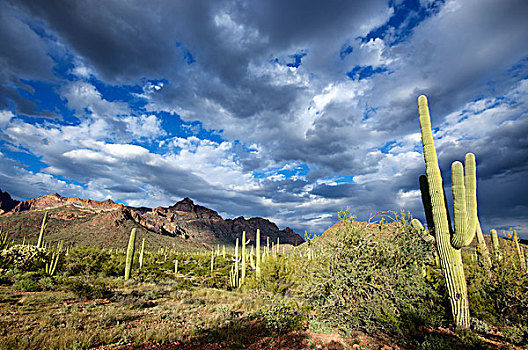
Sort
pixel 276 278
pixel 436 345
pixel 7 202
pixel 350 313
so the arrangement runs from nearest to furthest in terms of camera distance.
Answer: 1. pixel 436 345
2. pixel 350 313
3. pixel 276 278
4. pixel 7 202

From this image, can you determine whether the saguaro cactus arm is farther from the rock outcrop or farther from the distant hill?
the rock outcrop

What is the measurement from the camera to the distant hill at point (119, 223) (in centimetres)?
6016

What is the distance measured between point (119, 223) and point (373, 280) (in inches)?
3072

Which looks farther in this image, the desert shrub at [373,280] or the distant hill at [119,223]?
the distant hill at [119,223]

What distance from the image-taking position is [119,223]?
6875 cm

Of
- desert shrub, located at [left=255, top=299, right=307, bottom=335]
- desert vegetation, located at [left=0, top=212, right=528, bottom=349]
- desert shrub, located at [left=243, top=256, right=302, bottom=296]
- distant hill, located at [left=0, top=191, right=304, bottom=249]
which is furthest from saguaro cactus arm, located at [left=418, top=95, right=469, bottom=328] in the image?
distant hill, located at [left=0, top=191, right=304, bottom=249]

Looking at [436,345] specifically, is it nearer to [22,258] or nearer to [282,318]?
[282,318]

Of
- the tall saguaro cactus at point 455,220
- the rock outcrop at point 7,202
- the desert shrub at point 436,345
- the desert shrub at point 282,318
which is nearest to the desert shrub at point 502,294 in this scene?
the tall saguaro cactus at point 455,220

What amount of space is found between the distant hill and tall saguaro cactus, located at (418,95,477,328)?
35.2 m

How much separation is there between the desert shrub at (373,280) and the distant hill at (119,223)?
35507 millimetres

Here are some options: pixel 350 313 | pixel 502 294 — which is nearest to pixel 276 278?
pixel 350 313

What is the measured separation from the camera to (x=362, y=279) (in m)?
6.06

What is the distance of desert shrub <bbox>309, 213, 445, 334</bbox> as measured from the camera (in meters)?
6.04

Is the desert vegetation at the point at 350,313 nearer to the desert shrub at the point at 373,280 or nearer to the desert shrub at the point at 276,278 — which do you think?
the desert shrub at the point at 373,280
